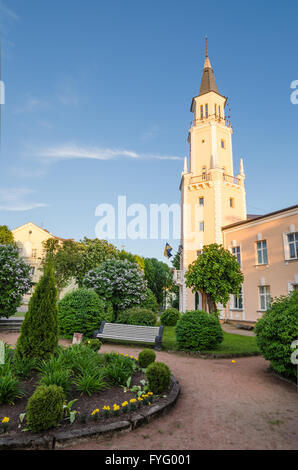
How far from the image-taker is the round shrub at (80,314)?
38.4 ft

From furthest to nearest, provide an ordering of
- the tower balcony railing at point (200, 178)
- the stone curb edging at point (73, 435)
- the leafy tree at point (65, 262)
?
the leafy tree at point (65, 262), the tower balcony railing at point (200, 178), the stone curb edging at point (73, 435)

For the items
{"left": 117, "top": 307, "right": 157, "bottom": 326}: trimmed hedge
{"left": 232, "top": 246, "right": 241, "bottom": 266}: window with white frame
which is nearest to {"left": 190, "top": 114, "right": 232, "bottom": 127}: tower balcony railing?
{"left": 232, "top": 246, "right": 241, "bottom": 266}: window with white frame

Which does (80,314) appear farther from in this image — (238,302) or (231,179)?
(231,179)

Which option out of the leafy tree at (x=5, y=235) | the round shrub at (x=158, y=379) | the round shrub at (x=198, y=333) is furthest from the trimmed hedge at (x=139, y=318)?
the leafy tree at (x=5, y=235)

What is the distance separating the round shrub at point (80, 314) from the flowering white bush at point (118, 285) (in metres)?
4.79

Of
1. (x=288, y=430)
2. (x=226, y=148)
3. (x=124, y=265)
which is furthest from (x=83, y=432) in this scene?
(x=226, y=148)

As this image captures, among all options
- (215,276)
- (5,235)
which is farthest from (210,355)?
(5,235)

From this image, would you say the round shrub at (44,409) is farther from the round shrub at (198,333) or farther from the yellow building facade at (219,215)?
the yellow building facade at (219,215)

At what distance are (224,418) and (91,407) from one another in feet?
7.30

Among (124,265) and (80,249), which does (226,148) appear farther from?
(80,249)

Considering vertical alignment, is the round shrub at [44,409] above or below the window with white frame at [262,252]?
below

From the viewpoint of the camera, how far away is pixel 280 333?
21.2 feet

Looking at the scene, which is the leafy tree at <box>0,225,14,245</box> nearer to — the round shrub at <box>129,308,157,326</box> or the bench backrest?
the round shrub at <box>129,308,157,326</box>
